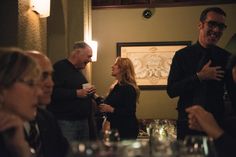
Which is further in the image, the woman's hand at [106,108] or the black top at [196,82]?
the woman's hand at [106,108]

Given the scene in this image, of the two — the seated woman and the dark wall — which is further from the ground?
the dark wall

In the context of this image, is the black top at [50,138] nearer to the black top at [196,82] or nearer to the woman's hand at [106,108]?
the black top at [196,82]

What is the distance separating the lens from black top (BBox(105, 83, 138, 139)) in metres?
4.01

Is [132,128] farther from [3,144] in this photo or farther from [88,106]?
[3,144]

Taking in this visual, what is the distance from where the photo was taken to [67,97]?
11.7 feet

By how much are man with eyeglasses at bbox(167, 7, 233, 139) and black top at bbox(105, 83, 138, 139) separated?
1649mm

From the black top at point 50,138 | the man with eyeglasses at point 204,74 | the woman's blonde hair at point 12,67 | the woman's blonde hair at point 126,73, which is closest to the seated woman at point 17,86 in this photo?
the woman's blonde hair at point 12,67

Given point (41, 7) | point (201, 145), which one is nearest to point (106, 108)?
point (41, 7)

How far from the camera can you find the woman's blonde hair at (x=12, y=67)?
1350 mm

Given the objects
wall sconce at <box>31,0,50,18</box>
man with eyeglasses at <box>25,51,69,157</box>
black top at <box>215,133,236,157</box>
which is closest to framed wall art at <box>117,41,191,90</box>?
wall sconce at <box>31,0,50,18</box>

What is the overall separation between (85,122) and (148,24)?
4.03 meters

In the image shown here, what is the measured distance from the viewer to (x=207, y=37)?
7.66ft

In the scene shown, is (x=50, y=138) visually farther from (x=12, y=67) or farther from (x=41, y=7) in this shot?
(x=41, y=7)

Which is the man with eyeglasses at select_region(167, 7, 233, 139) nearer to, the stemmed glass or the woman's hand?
the stemmed glass
